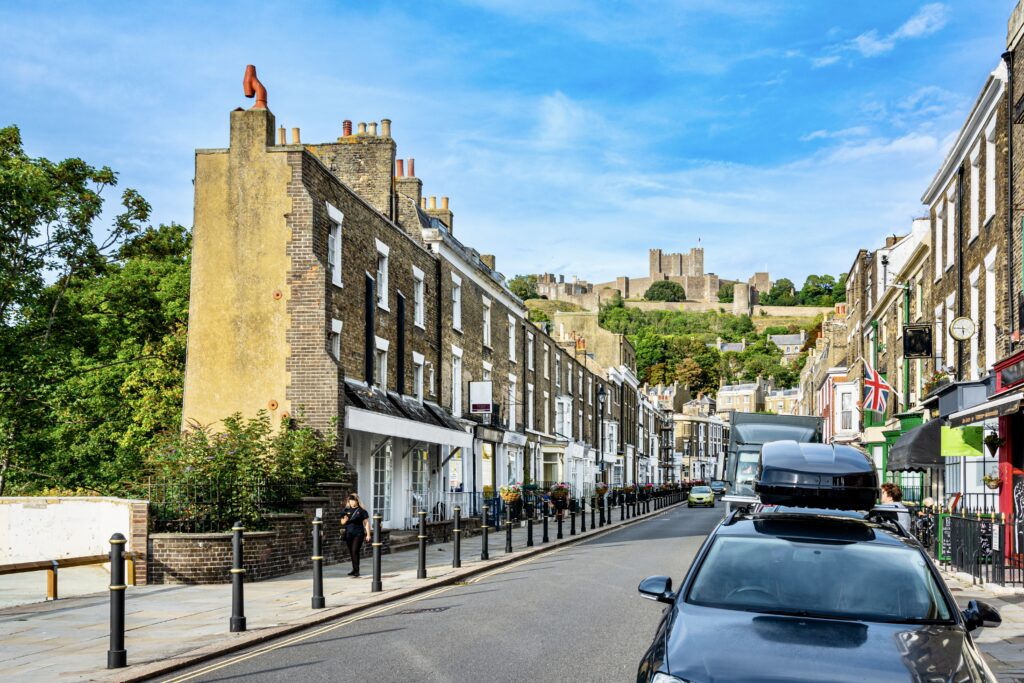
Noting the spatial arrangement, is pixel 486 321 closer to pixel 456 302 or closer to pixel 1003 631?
pixel 456 302

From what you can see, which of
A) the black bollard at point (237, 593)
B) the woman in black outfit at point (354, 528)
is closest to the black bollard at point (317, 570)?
the black bollard at point (237, 593)

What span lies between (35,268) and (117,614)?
18.9 meters

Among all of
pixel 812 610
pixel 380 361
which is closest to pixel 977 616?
pixel 812 610

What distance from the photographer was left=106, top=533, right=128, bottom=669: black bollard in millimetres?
9305

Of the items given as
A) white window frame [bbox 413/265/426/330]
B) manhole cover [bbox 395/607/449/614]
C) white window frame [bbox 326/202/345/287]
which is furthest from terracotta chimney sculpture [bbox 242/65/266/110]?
manhole cover [bbox 395/607/449/614]

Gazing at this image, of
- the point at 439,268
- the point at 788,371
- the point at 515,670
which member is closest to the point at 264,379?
the point at 439,268

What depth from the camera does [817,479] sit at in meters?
9.12

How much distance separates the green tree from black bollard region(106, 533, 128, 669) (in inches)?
634

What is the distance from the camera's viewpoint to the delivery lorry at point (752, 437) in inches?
1105

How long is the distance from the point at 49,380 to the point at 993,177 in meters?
23.2

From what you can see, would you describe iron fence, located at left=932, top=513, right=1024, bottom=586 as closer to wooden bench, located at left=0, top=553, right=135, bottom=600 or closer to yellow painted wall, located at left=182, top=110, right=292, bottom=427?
wooden bench, located at left=0, top=553, right=135, bottom=600

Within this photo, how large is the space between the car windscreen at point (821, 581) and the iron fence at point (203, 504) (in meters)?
12.6

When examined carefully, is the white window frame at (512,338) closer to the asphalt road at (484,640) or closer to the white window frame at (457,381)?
the white window frame at (457,381)

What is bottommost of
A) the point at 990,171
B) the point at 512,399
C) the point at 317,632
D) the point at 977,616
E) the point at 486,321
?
the point at 317,632
